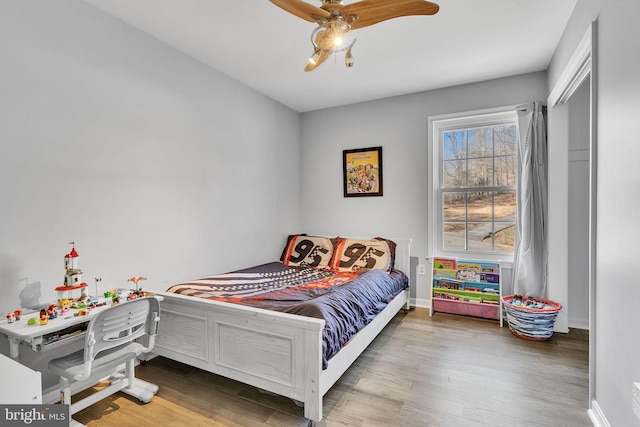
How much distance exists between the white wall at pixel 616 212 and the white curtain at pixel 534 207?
4.72 ft

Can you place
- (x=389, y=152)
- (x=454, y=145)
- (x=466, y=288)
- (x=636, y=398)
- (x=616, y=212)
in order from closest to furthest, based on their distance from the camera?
(x=636, y=398), (x=616, y=212), (x=466, y=288), (x=454, y=145), (x=389, y=152)

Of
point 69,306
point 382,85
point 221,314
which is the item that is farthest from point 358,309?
point 382,85

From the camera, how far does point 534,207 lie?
305 cm

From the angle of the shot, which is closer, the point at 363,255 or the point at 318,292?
the point at 318,292

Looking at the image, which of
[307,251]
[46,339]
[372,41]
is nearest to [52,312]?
[46,339]

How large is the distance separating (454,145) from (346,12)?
97.7 inches

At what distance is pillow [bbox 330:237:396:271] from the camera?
343 cm

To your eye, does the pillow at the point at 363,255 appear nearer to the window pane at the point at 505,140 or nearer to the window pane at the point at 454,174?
the window pane at the point at 454,174

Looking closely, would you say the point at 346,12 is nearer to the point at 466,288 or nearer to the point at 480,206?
the point at 480,206

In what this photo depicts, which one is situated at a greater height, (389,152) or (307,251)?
(389,152)

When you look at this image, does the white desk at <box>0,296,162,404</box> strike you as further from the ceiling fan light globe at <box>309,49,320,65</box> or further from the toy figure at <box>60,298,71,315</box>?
the ceiling fan light globe at <box>309,49,320,65</box>

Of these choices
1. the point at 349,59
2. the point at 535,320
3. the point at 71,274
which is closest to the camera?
the point at 71,274

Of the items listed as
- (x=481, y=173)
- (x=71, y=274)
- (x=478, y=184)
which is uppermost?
(x=481, y=173)

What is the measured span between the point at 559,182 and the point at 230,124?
10.7 feet
